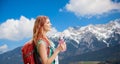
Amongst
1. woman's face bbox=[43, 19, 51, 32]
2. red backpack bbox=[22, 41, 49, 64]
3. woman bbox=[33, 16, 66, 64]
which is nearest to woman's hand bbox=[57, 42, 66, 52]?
woman bbox=[33, 16, 66, 64]

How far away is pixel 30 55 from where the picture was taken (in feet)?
13.4

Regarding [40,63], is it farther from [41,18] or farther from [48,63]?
[41,18]

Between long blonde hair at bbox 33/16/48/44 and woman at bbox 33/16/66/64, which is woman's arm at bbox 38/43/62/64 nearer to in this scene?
woman at bbox 33/16/66/64

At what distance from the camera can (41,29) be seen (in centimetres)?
438

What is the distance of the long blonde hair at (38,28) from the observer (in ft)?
14.0

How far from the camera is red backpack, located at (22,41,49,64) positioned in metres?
4.04

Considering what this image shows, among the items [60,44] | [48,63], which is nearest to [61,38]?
[60,44]

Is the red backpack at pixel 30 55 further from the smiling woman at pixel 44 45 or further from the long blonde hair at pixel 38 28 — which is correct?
the long blonde hair at pixel 38 28

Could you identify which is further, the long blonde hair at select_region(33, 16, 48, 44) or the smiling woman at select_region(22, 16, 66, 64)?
the long blonde hair at select_region(33, 16, 48, 44)

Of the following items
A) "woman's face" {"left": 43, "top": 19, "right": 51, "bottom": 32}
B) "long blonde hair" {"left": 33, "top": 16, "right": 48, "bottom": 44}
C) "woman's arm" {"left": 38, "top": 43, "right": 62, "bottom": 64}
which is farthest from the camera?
"woman's face" {"left": 43, "top": 19, "right": 51, "bottom": 32}

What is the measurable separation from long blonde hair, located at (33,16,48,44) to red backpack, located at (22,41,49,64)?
5.5 inches

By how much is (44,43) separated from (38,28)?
0.35 meters

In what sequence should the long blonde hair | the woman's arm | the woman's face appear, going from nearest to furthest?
the woman's arm
the long blonde hair
the woman's face

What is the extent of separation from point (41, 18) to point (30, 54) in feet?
2.42
